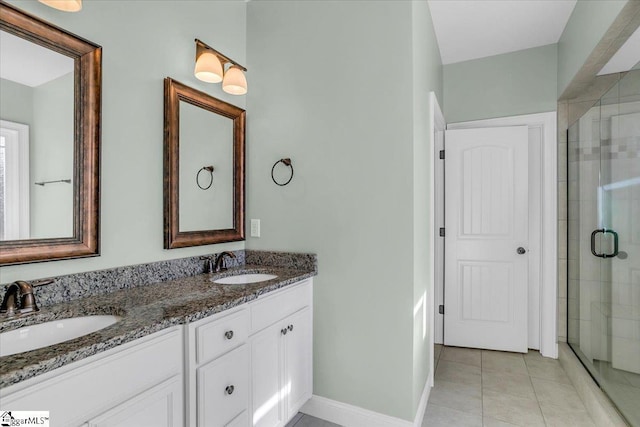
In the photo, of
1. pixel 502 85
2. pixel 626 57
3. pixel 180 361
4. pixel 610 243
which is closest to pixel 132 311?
pixel 180 361

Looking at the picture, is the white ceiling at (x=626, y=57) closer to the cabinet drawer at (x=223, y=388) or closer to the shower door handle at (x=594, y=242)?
the shower door handle at (x=594, y=242)

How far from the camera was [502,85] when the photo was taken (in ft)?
10.5

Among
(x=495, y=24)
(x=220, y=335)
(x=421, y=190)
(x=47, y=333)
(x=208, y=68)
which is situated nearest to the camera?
(x=47, y=333)

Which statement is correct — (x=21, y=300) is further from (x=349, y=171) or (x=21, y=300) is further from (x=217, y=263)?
(x=349, y=171)

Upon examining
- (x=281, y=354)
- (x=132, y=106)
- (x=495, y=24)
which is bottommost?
(x=281, y=354)

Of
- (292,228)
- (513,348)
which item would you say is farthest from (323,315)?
(513,348)

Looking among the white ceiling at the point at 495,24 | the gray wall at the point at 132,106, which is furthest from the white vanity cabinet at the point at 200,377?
the white ceiling at the point at 495,24

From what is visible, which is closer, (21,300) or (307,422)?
(21,300)

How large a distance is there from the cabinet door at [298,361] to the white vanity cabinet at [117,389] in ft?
2.36

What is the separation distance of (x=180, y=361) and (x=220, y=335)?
0.19 meters

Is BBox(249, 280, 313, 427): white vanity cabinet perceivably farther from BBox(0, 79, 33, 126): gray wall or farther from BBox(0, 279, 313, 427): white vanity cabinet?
BBox(0, 79, 33, 126): gray wall

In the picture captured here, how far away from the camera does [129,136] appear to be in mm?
1632

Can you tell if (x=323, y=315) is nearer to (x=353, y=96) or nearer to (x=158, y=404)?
(x=158, y=404)

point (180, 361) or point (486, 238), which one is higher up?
point (486, 238)
